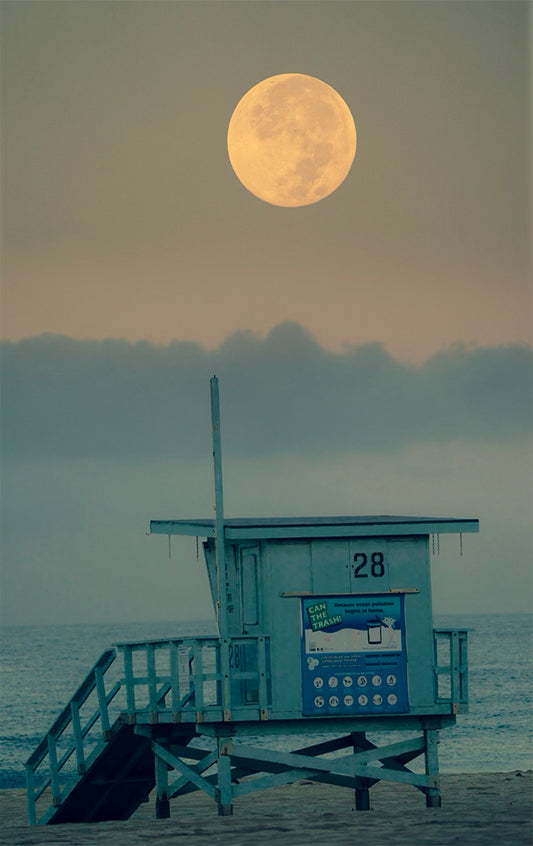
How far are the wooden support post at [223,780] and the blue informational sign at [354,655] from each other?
1508mm

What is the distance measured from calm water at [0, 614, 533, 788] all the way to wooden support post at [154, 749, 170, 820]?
28.3 m

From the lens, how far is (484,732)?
68.6 metres

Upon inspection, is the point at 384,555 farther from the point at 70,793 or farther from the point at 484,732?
the point at 484,732

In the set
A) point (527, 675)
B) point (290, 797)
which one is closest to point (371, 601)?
point (290, 797)

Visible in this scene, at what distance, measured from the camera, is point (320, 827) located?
66.8 feet

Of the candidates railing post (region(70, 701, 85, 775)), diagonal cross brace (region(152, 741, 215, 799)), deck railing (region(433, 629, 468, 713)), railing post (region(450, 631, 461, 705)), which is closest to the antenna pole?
diagonal cross brace (region(152, 741, 215, 799))

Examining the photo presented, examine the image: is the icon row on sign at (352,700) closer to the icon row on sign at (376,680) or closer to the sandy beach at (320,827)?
the icon row on sign at (376,680)

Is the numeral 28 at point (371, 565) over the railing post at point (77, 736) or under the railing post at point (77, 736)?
over

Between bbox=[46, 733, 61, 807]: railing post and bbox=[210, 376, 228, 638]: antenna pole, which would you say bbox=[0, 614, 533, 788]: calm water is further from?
bbox=[210, 376, 228, 638]: antenna pole

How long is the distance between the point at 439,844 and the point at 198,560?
22.3 feet

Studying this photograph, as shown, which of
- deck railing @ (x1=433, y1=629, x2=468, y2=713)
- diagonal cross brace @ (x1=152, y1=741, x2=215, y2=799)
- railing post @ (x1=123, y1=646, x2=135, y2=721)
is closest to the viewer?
deck railing @ (x1=433, y1=629, x2=468, y2=713)

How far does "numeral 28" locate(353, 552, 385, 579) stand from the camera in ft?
69.4

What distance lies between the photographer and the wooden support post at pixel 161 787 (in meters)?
22.8

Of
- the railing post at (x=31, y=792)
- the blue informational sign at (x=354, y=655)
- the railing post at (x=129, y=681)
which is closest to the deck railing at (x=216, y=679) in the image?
the railing post at (x=129, y=681)
